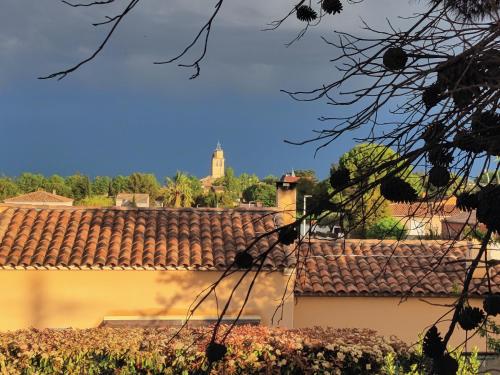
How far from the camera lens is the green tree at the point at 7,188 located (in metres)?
74.2

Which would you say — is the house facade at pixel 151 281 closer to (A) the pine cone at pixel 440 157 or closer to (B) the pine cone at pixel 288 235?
(A) the pine cone at pixel 440 157

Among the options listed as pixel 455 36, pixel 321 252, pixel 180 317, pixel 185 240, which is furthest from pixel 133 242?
pixel 455 36

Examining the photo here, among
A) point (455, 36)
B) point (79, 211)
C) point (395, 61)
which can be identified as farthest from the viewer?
point (79, 211)

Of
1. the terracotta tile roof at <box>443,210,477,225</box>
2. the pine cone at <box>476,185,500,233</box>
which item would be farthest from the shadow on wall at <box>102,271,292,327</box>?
the pine cone at <box>476,185,500,233</box>

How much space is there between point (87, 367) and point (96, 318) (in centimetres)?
396

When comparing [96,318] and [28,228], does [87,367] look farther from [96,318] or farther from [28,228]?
[28,228]

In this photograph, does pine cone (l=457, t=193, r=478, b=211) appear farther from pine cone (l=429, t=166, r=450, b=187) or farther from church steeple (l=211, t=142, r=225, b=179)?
church steeple (l=211, t=142, r=225, b=179)

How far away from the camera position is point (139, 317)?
33.1ft

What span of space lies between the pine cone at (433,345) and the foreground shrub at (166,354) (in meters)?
4.80

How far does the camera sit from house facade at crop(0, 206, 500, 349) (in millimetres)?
9945

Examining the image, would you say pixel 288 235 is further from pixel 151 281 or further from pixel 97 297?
pixel 97 297

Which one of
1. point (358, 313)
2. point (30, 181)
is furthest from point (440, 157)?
point (30, 181)

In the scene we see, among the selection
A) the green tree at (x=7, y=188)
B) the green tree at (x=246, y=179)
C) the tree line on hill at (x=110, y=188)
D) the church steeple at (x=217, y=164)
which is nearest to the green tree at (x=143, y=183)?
the tree line on hill at (x=110, y=188)

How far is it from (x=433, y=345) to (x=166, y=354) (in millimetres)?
5121
